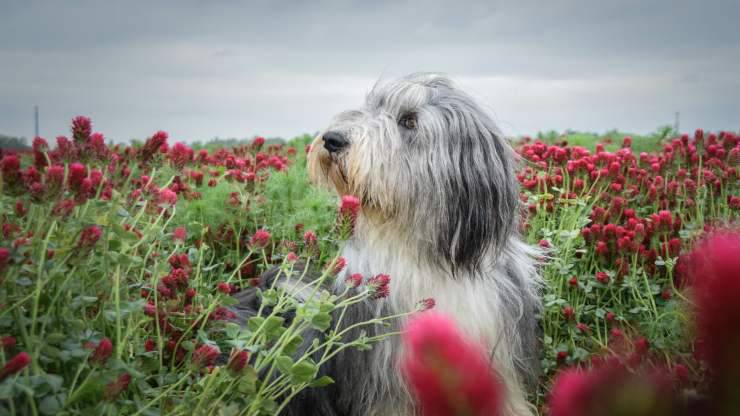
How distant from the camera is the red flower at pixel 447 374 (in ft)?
1.49

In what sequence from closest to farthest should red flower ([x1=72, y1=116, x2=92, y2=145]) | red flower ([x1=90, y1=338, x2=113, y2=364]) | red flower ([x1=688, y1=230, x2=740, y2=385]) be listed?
red flower ([x1=688, y1=230, x2=740, y2=385]) → red flower ([x1=90, y1=338, x2=113, y2=364]) → red flower ([x1=72, y1=116, x2=92, y2=145])

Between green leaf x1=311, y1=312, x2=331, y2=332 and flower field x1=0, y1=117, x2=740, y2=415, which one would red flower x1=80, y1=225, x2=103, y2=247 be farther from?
green leaf x1=311, y1=312, x2=331, y2=332

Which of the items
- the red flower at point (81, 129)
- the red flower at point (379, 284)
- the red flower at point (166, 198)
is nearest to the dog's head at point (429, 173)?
the red flower at point (379, 284)

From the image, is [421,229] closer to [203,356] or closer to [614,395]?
[203,356]

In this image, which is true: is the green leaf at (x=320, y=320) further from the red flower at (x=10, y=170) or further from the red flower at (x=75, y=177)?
the red flower at (x=10, y=170)

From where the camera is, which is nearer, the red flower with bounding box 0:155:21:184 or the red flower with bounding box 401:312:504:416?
the red flower with bounding box 401:312:504:416

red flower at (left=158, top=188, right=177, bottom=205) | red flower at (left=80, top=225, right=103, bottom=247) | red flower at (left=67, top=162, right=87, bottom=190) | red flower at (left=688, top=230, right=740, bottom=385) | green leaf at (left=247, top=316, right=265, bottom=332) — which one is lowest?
green leaf at (left=247, top=316, right=265, bottom=332)

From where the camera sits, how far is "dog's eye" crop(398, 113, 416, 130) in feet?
11.2

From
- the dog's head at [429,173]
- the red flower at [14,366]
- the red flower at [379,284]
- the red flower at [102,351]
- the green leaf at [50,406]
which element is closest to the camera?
the red flower at [14,366]

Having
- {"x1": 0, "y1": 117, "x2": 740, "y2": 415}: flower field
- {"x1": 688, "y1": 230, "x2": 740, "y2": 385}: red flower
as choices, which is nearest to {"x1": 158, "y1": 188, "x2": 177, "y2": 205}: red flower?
{"x1": 0, "y1": 117, "x2": 740, "y2": 415}: flower field

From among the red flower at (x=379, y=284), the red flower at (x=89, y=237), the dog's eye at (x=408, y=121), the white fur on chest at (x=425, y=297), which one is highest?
the dog's eye at (x=408, y=121)

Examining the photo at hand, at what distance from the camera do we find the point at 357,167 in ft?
10.3

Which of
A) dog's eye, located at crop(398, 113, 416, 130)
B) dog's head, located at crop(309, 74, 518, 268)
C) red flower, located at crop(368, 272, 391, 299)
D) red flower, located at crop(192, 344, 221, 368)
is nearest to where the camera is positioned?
red flower, located at crop(192, 344, 221, 368)

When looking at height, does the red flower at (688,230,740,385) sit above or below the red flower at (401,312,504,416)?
above
